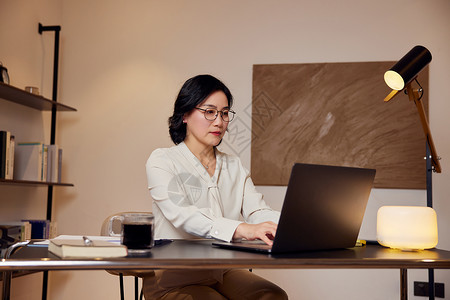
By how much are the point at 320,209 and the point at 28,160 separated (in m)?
2.31

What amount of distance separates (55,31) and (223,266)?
2.96 metres

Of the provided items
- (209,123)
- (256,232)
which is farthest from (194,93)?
(256,232)

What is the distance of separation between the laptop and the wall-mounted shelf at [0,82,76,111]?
1.98m

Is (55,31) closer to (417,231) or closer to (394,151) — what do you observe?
(394,151)

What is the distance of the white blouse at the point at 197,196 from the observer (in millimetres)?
1488

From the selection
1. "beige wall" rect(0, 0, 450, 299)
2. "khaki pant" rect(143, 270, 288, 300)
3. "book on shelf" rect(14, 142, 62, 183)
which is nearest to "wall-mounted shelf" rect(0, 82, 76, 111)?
"beige wall" rect(0, 0, 450, 299)

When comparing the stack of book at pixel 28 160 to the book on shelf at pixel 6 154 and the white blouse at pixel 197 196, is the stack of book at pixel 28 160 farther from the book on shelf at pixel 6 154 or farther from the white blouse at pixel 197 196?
the white blouse at pixel 197 196

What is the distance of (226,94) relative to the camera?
1.94 m

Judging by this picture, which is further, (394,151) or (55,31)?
(55,31)

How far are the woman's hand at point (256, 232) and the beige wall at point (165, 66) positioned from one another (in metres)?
1.92

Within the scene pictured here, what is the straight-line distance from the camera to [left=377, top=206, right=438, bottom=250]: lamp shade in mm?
1277

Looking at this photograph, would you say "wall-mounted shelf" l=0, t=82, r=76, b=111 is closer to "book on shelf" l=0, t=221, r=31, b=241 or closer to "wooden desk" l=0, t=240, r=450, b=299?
"book on shelf" l=0, t=221, r=31, b=241

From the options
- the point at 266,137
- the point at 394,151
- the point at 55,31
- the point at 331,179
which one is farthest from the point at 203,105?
the point at 55,31

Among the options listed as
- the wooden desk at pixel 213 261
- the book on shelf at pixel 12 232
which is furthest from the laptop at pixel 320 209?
the book on shelf at pixel 12 232
